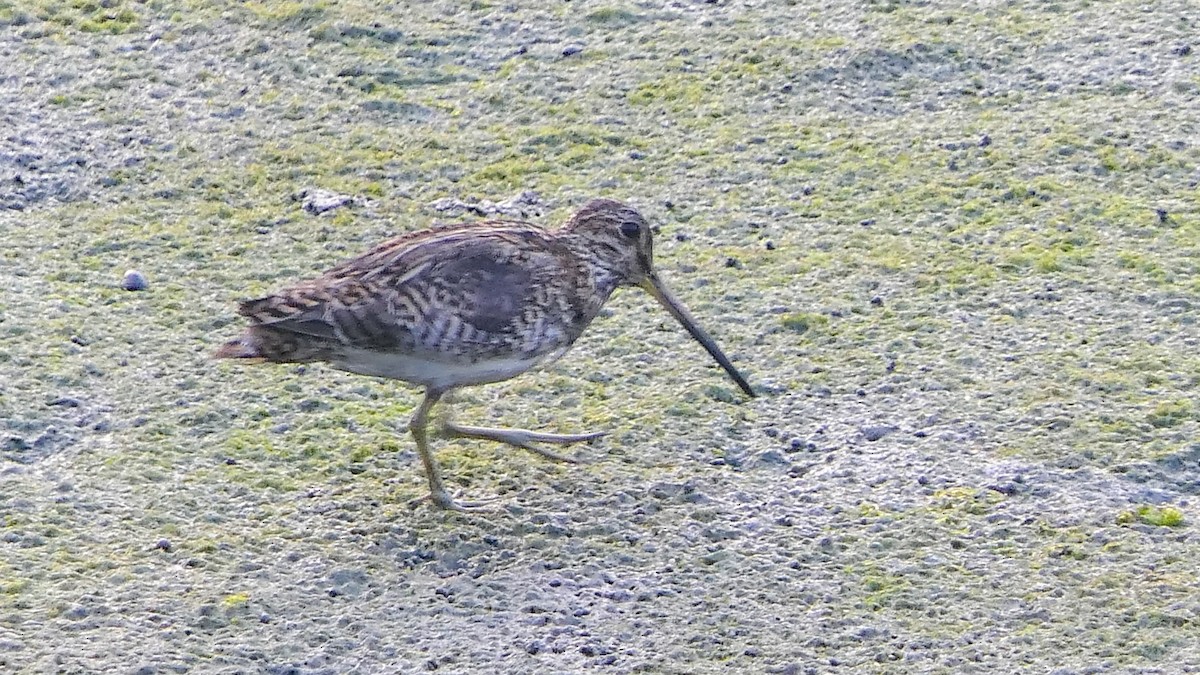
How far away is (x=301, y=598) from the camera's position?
14.8 feet

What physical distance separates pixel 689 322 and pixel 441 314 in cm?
98

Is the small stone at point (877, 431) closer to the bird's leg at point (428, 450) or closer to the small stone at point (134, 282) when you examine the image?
the bird's leg at point (428, 450)

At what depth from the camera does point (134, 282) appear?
19.6 ft

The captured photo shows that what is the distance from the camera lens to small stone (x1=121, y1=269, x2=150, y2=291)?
598 cm

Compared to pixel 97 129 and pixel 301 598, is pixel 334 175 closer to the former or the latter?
pixel 97 129

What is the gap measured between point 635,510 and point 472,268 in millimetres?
788

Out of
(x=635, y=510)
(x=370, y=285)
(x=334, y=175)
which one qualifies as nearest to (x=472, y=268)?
(x=370, y=285)

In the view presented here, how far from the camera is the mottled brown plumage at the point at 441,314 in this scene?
4824 mm

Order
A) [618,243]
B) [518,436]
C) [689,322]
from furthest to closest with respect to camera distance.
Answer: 1. [689,322]
2. [618,243]
3. [518,436]

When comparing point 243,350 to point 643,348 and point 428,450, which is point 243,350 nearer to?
point 428,450

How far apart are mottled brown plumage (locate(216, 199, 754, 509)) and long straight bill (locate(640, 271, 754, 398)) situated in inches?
13.9

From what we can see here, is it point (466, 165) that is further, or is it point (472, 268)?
point (466, 165)

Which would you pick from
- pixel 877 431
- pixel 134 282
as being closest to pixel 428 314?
pixel 877 431

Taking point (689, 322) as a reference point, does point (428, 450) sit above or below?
below
